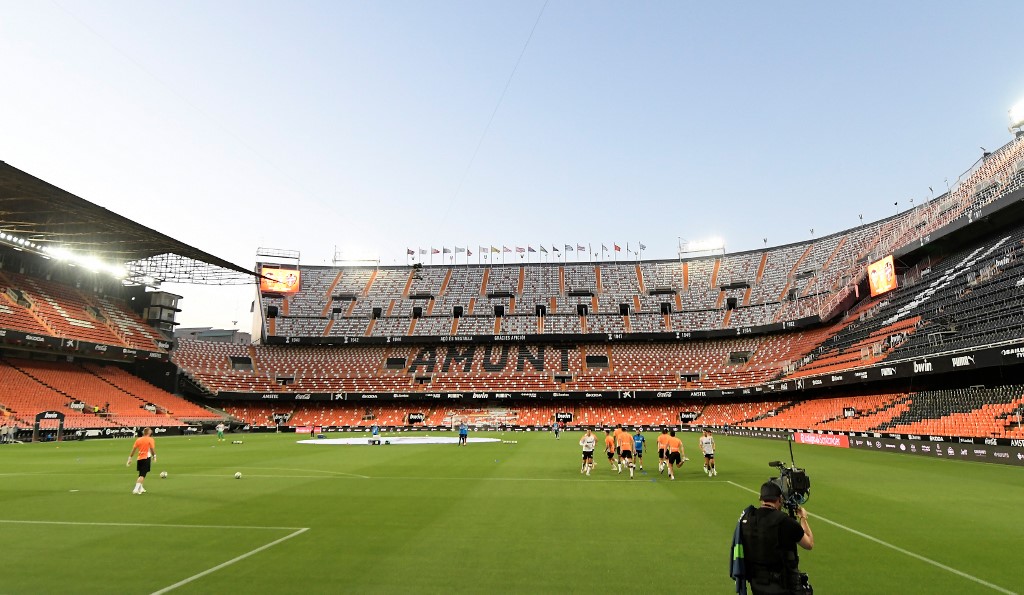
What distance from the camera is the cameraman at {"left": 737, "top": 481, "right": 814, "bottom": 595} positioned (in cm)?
479

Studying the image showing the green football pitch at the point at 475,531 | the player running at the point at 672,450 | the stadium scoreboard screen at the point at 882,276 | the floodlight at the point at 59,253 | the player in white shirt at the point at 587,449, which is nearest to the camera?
the green football pitch at the point at 475,531

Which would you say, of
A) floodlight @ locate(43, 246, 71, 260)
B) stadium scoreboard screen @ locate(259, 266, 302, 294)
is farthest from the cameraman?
stadium scoreboard screen @ locate(259, 266, 302, 294)

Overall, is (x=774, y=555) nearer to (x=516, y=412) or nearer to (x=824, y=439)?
(x=824, y=439)

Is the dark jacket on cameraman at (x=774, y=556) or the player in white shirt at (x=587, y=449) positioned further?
the player in white shirt at (x=587, y=449)

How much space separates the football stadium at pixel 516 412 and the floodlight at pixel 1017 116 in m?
0.18

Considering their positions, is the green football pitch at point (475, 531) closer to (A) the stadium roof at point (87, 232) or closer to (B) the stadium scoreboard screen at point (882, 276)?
(A) the stadium roof at point (87, 232)

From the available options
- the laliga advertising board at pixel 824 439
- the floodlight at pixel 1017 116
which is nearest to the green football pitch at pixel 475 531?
the laliga advertising board at pixel 824 439

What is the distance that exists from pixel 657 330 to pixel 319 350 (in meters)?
45.1

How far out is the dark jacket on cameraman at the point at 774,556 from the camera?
4785 mm

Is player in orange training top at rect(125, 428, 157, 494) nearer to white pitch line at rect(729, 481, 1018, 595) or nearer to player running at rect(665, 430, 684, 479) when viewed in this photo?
player running at rect(665, 430, 684, 479)

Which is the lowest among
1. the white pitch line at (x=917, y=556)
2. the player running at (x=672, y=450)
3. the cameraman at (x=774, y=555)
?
the white pitch line at (x=917, y=556)

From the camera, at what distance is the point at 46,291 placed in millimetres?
54688

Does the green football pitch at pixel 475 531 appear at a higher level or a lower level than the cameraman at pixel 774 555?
lower

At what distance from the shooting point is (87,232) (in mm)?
40969
